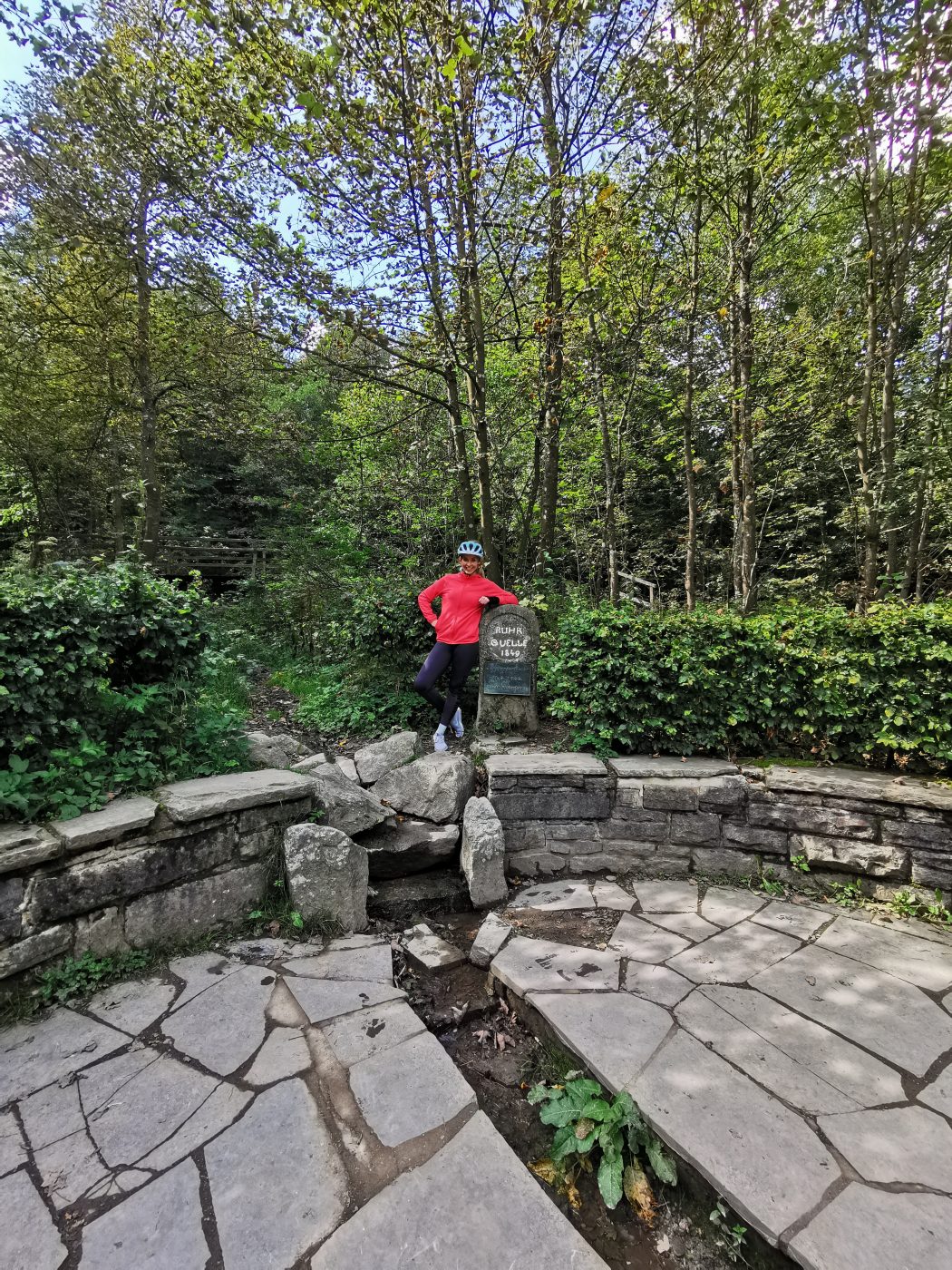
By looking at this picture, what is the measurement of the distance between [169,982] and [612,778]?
8.26ft

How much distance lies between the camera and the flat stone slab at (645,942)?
2.54m

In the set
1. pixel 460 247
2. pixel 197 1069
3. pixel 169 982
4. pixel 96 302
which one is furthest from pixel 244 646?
pixel 197 1069

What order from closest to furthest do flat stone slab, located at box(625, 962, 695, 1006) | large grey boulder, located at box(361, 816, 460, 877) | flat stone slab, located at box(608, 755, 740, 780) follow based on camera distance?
flat stone slab, located at box(625, 962, 695, 1006) → large grey boulder, located at box(361, 816, 460, 877) → flat stone slab, located at box(608, 755, 740, 780)

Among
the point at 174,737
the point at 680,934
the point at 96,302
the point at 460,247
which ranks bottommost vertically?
the point at 680,934

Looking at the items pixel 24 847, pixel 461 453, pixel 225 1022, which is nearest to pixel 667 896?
pixel 225 1022

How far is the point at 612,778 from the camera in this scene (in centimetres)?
347

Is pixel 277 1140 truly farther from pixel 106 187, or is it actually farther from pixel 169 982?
pixel 106 187

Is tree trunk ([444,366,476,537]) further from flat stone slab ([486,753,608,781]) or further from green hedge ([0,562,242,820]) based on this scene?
green hedge ([0,562,242,820])

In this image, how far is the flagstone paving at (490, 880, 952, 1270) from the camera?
1408mm

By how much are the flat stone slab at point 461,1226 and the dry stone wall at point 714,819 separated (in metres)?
1.98

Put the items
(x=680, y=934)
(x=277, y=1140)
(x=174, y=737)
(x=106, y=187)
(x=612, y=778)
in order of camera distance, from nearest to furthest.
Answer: (x=277, y=1140) → (x=680, y=934) → (x=174, y=737) → (x=612, y=778) → (x=106, y=187)

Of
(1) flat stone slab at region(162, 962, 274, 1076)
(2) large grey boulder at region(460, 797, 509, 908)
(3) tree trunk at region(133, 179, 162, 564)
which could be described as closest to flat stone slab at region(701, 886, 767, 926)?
(2) large grey boulder at region(460, 797, 509, 908)

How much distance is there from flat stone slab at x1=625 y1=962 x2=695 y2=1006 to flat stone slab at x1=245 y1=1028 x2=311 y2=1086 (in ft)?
4.23

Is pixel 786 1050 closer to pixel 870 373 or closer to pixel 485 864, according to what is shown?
pixel 485 864
